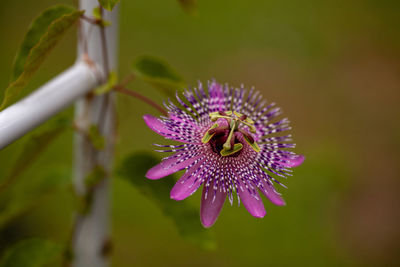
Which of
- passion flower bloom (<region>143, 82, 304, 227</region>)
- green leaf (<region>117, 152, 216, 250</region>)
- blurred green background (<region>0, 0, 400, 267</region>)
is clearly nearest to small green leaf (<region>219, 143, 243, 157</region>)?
passion flower bloom (<region>143, 82, 304, 227</region>)

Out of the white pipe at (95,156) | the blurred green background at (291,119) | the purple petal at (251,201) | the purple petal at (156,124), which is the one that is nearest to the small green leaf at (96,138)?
the white pipe at (95,156)

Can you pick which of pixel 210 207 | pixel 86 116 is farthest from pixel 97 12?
pixel 210 207

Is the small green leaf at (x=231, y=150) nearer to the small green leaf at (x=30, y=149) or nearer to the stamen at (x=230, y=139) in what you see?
the stamen at (x=230, y=139)

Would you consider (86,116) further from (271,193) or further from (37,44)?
(271,193)

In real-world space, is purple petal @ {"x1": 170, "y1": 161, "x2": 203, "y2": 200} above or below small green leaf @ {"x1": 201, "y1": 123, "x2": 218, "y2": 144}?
below

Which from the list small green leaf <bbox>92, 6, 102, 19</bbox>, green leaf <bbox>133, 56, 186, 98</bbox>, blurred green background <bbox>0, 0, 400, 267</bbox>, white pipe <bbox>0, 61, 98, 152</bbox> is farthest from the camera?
blurred green background <bbox>0, 0, 400, 267</bbox>

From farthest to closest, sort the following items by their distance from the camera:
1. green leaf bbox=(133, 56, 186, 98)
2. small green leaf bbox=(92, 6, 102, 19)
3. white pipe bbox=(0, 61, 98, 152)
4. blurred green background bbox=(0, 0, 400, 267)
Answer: blurred green background bbox=(0, 0, 400, 267) < green leaf bbox=(133, 56, 186, 98) < small green leaf bbox=(92, 6, 102, 19) < white pipe bbox=(0, 61, 98, 152)

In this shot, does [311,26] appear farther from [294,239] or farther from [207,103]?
[207,103]

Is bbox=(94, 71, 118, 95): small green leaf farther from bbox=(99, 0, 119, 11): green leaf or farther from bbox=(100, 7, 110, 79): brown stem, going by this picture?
bbox=(99, 0, 119, 11): green leaf

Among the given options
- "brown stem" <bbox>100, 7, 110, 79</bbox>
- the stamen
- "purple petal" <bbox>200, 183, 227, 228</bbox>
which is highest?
"brown stem" <bbox>100, 7, 110, 79</bbox>
